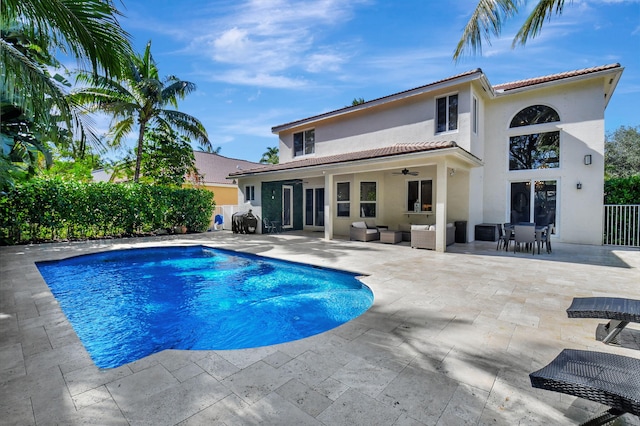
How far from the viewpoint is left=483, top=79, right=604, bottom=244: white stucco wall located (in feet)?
36.7

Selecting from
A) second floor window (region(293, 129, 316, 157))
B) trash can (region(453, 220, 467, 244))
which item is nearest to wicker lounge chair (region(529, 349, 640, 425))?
trash can (region(453, 220, 467, 244))

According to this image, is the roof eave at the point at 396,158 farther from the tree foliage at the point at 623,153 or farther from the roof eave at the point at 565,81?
the tree foliage at the point at 623,153

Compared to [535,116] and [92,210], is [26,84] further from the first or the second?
[535,116]

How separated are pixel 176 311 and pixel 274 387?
408 cm

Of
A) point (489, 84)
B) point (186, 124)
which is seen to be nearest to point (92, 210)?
point (186, 124)

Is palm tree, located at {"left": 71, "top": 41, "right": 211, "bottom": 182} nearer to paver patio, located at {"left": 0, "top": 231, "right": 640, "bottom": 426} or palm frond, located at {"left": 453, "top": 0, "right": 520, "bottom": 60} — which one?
paver patio, located at {"left": 0, "top": 231, "right": 640, "bottom": 426}

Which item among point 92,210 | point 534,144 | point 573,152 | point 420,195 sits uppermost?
point 534,144

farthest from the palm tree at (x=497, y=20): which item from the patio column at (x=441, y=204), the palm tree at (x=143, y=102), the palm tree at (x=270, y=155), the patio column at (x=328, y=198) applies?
the palm tree at (x=270, y=155)

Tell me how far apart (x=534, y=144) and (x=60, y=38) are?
1545 cm

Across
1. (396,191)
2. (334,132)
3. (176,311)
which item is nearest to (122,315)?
(176,311)

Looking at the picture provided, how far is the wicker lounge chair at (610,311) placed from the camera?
3281mm

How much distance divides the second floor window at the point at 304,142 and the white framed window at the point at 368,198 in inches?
161

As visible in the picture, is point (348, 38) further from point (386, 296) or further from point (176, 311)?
point (176, 311)

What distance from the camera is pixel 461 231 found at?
1219cm
